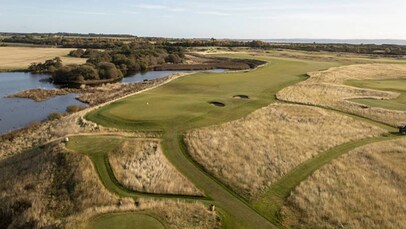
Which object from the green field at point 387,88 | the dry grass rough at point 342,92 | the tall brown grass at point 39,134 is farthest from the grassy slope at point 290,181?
the tall brown grass at point 39,134

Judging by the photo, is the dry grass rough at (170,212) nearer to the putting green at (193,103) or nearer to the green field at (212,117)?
the green field at (212,117)

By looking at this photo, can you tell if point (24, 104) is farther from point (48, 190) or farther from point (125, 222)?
point (125, 222)

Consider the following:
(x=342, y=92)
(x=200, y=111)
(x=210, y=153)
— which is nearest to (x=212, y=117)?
(x=200, y=111)

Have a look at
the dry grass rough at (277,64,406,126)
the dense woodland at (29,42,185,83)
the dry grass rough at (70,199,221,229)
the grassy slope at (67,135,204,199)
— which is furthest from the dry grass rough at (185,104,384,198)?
the dense woodland at (29,42,185,83)

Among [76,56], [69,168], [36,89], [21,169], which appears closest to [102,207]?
[69,168]

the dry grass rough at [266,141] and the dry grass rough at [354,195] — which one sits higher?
the dry grass rough at [266,141]

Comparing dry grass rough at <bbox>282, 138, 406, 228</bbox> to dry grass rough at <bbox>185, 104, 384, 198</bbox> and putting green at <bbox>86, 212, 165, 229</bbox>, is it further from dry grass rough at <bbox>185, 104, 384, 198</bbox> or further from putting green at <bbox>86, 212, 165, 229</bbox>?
putting green at <bbox>86, 212, 165, 229</bbox>
